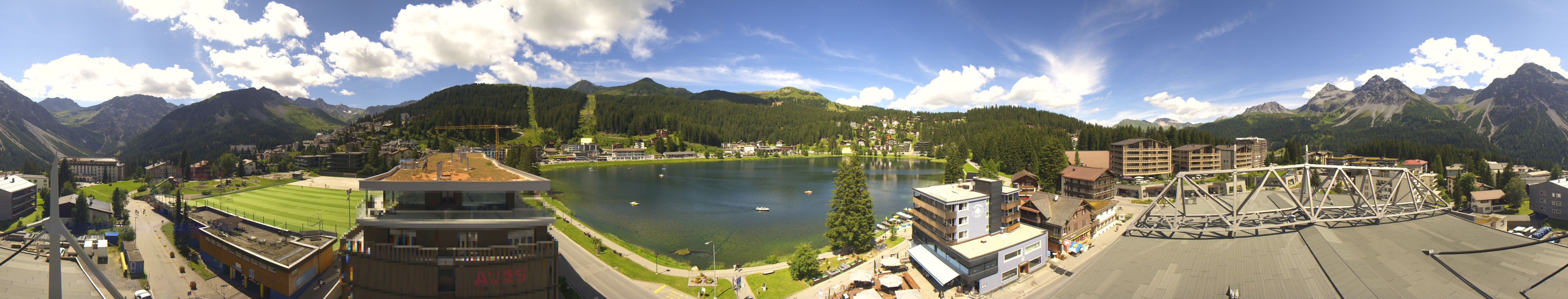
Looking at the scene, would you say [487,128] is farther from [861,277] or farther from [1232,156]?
[1232,156]

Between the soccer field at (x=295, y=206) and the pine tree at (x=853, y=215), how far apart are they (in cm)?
1483

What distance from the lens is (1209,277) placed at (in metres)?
9.52

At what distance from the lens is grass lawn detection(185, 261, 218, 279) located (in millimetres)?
12516

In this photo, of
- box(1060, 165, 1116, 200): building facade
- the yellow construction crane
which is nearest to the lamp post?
box(1060, 165, 1116, 200): building facade

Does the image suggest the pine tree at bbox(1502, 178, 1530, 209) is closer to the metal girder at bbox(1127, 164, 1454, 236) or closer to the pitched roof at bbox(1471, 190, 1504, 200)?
the pitched roof at bbox(1471, 190, 1504, 200)

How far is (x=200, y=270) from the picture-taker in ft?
42.1

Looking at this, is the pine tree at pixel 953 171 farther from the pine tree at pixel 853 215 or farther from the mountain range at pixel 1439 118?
the mountain range at pixel 1439 118

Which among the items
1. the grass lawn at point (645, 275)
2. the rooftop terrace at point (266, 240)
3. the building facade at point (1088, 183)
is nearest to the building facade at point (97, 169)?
the rooftop terrace at point (266, 240)

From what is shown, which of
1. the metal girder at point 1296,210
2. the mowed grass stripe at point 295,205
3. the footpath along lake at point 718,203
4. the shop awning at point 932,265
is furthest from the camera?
the footpath along lake at point 718,203

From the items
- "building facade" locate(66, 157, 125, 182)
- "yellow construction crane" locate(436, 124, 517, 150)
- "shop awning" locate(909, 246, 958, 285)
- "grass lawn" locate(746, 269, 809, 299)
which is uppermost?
"yellow construction crane" locate(436, 124, 517, 150)

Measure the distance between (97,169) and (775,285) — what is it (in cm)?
2610

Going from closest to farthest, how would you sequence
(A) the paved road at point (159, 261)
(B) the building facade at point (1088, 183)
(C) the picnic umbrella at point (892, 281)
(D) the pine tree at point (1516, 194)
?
(A) the paved road at point (159, 261)
(C) the picnic umbrella at point (892, 281)
(D) the pine tree at point (1516, 194)
(B) the building facade at point (1088, 183)

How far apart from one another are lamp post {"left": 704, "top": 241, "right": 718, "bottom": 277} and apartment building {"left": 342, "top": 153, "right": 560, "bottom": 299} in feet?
22.8

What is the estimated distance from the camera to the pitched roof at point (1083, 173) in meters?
24.2
